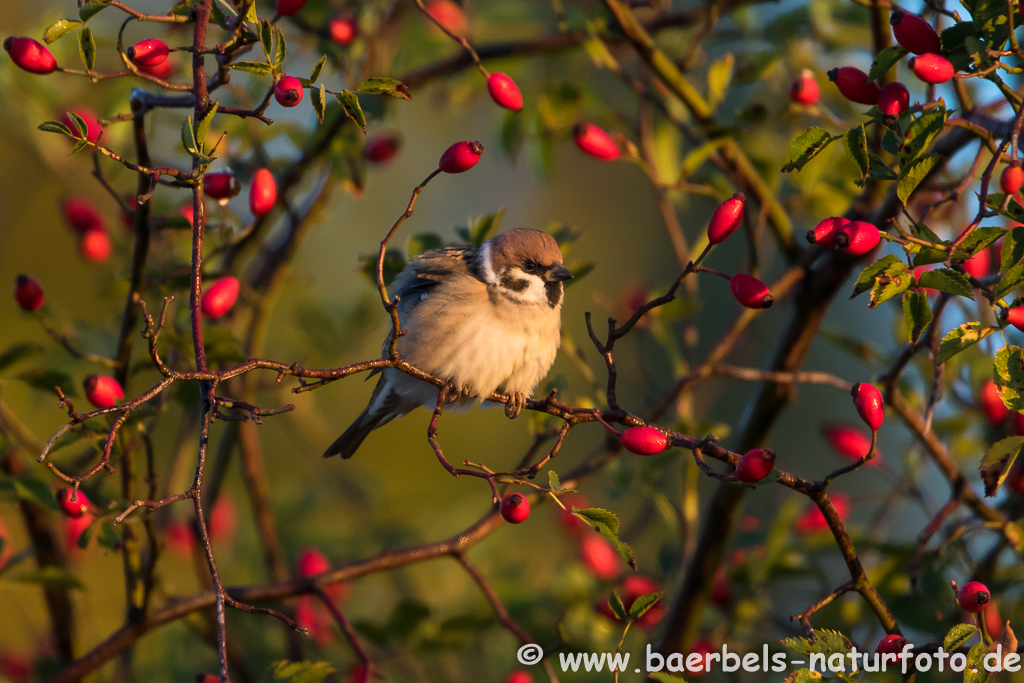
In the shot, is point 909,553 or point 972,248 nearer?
point 972,248

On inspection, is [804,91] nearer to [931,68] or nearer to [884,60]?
[884,60]

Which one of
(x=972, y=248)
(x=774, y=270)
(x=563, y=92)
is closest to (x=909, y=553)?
(x=972, y=248)

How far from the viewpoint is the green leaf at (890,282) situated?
1.75 metres

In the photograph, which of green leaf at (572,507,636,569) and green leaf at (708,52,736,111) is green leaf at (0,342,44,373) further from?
green leaf at (708,52,736,111)

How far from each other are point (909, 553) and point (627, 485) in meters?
1.00

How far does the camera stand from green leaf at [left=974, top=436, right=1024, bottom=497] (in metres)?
1.86

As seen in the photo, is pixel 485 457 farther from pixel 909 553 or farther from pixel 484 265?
pixel 909 553

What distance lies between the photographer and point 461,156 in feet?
6.48

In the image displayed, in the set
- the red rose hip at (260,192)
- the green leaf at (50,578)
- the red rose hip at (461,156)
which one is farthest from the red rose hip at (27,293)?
the red rose hip at (461,156)

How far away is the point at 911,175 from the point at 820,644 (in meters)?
1.03

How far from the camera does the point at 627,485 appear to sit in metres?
3.26

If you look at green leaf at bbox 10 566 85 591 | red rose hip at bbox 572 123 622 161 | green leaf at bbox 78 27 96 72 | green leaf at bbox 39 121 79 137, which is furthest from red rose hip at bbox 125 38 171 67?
green leaf at bbox 10 566 85 591

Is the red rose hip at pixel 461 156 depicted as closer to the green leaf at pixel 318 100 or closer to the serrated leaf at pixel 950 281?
the green leaf at pixel 318 100

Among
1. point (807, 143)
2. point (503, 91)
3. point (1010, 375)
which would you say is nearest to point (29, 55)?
point (503, 91)
